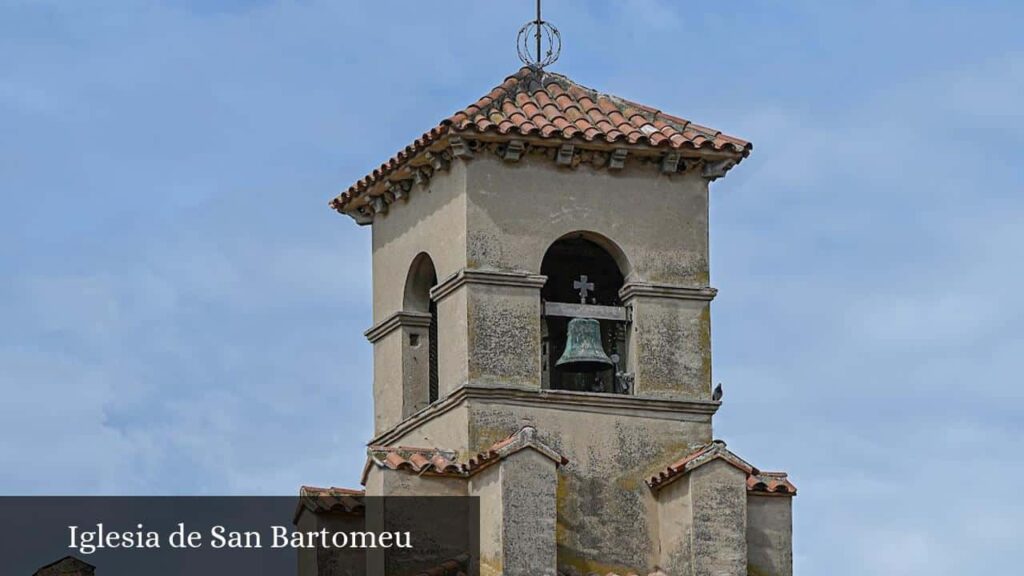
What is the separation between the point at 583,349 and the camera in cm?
3744

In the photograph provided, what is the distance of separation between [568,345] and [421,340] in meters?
2.02

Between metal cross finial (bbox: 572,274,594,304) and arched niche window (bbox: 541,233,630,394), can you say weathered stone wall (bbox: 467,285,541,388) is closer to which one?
arched niche window (bbox: 541,233,630,394)

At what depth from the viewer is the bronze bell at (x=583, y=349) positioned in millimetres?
37406

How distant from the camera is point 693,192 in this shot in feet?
125

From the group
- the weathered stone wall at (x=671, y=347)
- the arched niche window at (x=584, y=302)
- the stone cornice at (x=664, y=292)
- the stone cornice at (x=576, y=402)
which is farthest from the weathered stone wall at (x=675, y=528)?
the stone cornice at (x=664, y=292)

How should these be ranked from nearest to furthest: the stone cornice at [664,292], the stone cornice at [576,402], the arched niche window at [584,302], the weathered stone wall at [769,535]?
the stone cornice at [576,402]
the weathered stone wall at [769,535]
the stone cornice at [664,292]
the arched niche window at [584,302]

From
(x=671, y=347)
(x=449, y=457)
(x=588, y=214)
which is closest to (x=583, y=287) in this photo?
(x=588, y=214)

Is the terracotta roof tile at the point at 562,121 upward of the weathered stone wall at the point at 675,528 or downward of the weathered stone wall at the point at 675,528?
upward

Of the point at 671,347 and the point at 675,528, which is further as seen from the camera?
the point at 671,347

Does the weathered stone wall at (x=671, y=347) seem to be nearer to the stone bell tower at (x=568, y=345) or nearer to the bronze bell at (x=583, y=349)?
the stone bell tower at (x=568, y=345)

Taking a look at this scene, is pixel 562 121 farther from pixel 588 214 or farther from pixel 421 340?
pixel 421 340

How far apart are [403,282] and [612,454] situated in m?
3.25

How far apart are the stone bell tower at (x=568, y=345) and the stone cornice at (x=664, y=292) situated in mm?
20

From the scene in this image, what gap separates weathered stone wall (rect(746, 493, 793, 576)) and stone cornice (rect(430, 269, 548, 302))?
3.04m
